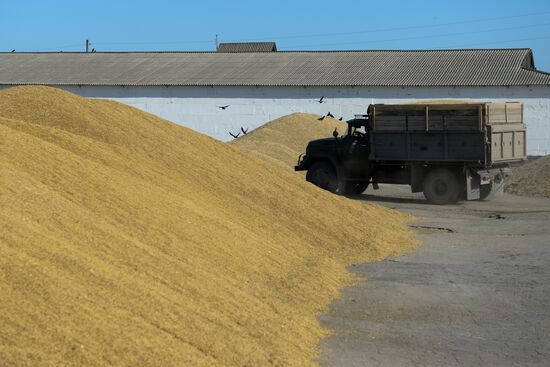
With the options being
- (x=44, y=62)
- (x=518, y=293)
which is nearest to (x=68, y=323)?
(x=518, y=293)

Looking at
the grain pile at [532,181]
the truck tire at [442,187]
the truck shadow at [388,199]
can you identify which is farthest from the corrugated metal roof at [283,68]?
the truck tire at [442,187]

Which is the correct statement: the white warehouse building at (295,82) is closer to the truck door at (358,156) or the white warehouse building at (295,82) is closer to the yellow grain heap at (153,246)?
the truck door at (358,156)

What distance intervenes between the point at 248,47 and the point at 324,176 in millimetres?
48268

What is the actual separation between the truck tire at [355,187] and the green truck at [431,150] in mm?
45

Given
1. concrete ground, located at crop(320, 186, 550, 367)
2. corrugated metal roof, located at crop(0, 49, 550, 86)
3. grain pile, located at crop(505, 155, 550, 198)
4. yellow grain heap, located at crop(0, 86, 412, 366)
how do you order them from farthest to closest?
1. corrugated metal roof, located at crop(0, 49, 550, 86)
2. grain pile, located at crop(505, 155, 550, 198)
3. concrete ground, located at crop(320, 186, 550, 367)
4. yellow grain heap, located at crop(0, 86, 412, 366)

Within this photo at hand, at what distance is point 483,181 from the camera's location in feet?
81.7

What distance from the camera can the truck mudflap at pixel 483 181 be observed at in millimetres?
24719

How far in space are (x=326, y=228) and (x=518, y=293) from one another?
501 centimetres

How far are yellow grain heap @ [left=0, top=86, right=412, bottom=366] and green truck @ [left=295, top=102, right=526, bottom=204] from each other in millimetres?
5639

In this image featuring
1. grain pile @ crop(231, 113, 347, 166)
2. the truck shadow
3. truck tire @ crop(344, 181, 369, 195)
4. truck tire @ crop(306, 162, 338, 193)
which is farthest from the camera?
grain pile @ crop(231, 113, 347, 166)

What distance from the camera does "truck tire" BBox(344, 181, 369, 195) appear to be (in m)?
26.7

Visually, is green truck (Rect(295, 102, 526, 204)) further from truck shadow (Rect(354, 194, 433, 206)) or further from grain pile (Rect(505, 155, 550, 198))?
grain pile (Rect(505, 155, 550, 198))

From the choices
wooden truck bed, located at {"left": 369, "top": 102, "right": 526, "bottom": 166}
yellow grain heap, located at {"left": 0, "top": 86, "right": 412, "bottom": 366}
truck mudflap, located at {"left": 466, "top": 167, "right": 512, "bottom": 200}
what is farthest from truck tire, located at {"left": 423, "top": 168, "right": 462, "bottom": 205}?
yellow grain heap, located at {"left": 0, "top": 86, "right": 412, "bottom": 366}

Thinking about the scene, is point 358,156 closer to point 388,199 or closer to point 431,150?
point 388,199
